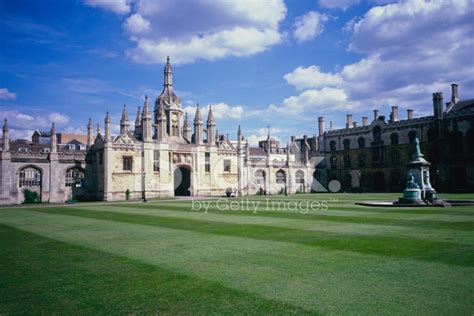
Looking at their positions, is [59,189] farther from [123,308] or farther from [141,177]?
[123,308]

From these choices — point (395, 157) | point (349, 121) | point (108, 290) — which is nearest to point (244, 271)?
point (108, 290)

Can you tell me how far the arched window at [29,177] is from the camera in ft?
138

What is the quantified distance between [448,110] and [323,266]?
5655 centimetres

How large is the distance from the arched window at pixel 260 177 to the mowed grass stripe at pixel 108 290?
49.4 meters

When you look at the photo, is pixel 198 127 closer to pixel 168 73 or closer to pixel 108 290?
pixel 168 73

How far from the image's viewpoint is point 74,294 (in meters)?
6.37

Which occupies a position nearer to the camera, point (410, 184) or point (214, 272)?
point (214, 272)

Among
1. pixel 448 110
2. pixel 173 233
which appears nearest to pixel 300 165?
pixel 448 110

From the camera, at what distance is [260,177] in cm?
5922

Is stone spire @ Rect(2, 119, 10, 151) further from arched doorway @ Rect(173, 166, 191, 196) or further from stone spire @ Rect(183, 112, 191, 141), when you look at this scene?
stone spire @ Rect(183, 112, 191, 141)

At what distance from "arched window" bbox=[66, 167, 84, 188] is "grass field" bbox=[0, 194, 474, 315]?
3196 centimetres

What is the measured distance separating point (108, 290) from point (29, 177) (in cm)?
4246

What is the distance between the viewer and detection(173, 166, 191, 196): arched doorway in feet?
169

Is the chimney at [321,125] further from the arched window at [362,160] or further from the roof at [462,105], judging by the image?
the roof at [462,105]
